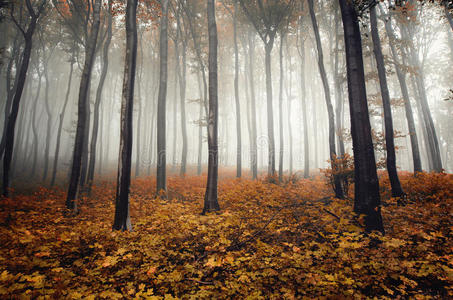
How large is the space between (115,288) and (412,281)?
4329mm

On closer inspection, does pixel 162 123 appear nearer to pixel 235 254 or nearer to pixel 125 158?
pixel 125 158

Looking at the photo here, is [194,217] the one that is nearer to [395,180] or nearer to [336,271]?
[336,271]

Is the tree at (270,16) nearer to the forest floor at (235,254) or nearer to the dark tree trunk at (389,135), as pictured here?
the dark tree trunk at (389,135)

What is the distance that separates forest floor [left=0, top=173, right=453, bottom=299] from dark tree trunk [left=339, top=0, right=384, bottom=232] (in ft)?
2.02

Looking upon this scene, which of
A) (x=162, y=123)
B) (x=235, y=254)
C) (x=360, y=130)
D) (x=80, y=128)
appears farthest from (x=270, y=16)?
(x=235, y=254)

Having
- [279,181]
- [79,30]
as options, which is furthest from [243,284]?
[79,30]

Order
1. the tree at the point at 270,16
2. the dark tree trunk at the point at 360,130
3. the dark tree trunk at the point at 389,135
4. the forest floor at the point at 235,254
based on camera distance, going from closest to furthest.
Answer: the forest floor at the point at 235,254, the dark tree trunk at the point at 360,130, the dark tree trunk at the point at 389,135, the tree at the point at 270,16

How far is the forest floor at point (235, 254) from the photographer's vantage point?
2.71 meters

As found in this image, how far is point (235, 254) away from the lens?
3.71 meters

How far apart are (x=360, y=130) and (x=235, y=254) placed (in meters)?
4.16

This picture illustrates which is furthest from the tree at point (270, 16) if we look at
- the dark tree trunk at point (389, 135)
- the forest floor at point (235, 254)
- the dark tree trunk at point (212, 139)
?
the forest floor at point (235, 254)

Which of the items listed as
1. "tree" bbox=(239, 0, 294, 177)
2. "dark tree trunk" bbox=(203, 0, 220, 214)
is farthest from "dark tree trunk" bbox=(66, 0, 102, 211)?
"tree" bbox=(239, 0, 294, 177)

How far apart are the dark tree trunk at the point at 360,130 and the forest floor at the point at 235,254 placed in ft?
2.02

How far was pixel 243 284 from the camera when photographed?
289cm
